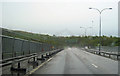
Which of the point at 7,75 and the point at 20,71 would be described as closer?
the point at 7,75

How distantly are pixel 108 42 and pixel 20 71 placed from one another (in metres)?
108

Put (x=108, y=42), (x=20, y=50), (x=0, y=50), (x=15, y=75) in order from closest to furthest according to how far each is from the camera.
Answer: (x=0, y=50) < (x=15, y=75) < (x=20, y=50) < (x=108, y=42)

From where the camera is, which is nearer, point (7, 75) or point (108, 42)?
point (7, 75)

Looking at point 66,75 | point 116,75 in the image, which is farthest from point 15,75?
point 116,75

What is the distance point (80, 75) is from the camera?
46.4 ft

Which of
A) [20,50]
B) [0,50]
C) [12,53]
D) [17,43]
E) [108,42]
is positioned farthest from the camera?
[108,42]

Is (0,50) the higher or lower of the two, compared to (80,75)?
higher

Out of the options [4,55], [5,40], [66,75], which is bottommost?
[66,75]

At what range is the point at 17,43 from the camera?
16.8 metres

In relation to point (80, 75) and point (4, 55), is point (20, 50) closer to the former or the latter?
point (4, 55)

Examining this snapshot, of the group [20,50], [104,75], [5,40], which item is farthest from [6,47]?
[104,75]

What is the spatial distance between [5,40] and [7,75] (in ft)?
6.62

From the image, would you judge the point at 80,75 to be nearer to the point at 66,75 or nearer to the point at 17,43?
the point at 66,75

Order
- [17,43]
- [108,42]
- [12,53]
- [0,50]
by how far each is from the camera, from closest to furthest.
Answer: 1. [0,50]
2. [12,53]
3. [17,43]
4. [108,42]
